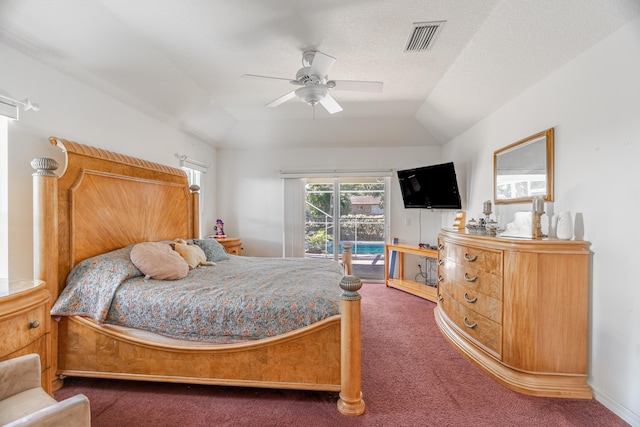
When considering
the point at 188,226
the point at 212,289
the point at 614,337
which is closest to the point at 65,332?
the point at 212,289

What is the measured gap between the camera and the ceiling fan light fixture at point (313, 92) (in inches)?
93.5

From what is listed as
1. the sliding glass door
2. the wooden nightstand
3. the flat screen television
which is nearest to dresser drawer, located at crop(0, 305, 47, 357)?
the wooden nightstand

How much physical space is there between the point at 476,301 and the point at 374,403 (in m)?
1.24

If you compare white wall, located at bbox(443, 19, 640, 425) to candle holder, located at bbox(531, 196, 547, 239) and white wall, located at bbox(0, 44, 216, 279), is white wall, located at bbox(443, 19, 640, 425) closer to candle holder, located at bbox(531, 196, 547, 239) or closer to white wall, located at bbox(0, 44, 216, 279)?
candle holder, located at bbox(531, 196, 547, 239)

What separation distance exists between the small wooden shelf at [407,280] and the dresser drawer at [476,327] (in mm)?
1153

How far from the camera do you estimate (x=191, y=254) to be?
2.80 metres

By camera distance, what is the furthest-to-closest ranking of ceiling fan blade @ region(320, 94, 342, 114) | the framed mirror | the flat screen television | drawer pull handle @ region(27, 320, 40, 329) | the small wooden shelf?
the small wooden shelf
the flat screen television
ceiling fan blade @ region(320, 94, 342, 114)
the framed mirror
drawer pull handle @ region(27, 320, 40, 329)

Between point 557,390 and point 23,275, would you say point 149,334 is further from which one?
point 557,390

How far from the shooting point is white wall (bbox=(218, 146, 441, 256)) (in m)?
4.93

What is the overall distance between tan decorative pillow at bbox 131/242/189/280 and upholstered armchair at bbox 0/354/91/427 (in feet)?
3.35

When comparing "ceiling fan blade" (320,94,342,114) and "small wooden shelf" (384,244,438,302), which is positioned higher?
"ceiling fan blade" (320,94,342,114)

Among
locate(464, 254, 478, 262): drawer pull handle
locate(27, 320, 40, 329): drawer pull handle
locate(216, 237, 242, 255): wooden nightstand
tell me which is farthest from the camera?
locate(216, 237, 242, 255): wooden nightstand

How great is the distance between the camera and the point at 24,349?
1.42 m

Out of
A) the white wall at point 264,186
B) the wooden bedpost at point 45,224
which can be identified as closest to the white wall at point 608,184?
the white wall at point 264,186
